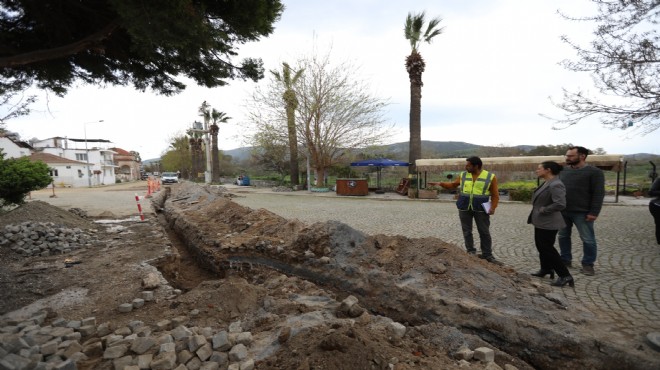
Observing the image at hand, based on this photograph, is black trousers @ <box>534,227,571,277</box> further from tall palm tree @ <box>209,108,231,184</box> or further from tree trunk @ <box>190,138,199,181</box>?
tree trunk @ <box>190,138,199,181</box>

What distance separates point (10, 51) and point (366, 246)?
210 inches

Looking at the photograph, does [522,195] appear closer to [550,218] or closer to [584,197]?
[584,197]

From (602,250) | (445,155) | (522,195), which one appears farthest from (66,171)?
(602,250)

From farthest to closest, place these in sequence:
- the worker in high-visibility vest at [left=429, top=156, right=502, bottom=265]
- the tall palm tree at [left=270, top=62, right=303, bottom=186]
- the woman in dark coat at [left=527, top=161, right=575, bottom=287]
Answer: the tall palm tree at [left=270, top=62, right=303, bottom=186]
the worker in high-visibility vest at [left=429, top=156, right=502, bottom=265]
the woman in dark coat at [left=527, top=161, right=575, bottom=287]

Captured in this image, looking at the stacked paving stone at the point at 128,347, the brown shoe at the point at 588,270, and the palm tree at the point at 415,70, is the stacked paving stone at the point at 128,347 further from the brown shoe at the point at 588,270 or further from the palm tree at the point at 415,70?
the palm tree at the point at 415,70

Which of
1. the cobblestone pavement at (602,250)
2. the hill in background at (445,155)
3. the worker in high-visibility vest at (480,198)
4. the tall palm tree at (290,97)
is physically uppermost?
the tall palm tree at (290,97)

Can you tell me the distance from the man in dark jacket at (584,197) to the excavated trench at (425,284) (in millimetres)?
1356

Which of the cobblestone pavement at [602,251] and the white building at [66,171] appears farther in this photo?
the white building at [66,171]

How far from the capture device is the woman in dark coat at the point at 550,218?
4.05 metres

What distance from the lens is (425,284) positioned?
3809 mm

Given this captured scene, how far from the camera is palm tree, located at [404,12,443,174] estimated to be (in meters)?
19.0

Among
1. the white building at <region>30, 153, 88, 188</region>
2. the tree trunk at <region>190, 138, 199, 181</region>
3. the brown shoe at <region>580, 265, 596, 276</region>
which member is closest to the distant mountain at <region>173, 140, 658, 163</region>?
the tree trunk at <region>190, 138, 199, 181</region>

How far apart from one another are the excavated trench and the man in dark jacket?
1.36 meters

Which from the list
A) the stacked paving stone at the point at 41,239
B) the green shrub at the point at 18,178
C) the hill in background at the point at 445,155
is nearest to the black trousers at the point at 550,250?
the stacked paving stone at the point at 41,239
